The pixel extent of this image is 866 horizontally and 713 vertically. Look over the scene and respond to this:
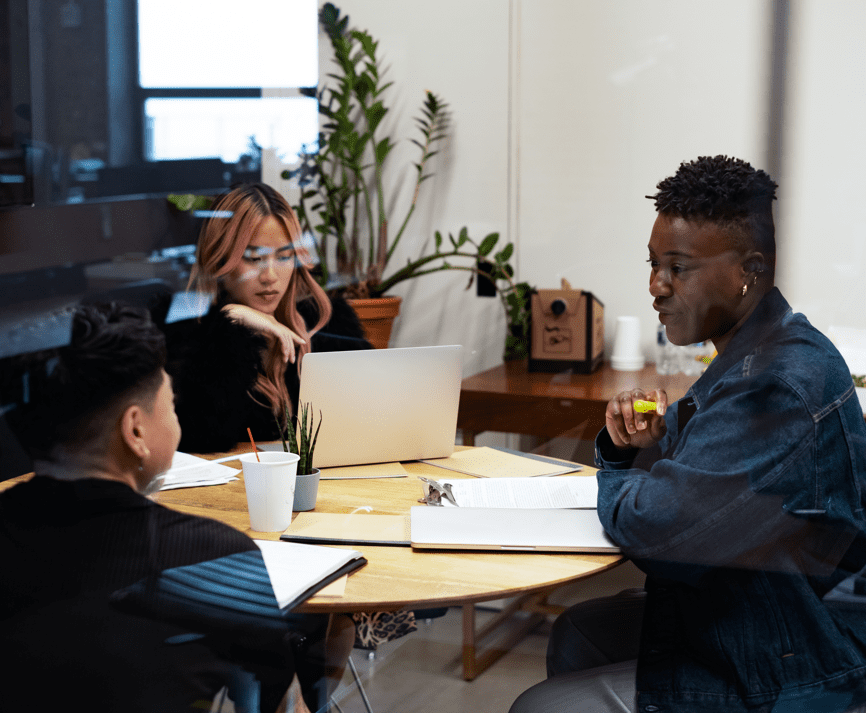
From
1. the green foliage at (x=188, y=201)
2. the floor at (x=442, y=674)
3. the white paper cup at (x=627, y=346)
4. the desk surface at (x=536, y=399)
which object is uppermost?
the green foliage at (x=188, y=201)

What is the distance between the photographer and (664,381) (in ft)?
5.57

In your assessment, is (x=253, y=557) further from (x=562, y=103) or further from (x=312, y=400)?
(x=562, y=103)

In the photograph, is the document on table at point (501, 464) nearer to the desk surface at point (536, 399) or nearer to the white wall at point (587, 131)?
the desk surface at point (536, 399)

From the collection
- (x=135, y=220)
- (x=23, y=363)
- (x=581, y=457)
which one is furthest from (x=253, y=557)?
(x=581, y=457)

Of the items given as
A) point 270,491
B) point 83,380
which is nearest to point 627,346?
point 270,491

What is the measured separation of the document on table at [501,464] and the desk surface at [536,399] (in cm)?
10

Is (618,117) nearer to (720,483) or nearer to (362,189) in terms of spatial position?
(362,189)

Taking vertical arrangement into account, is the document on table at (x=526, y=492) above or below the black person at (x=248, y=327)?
below

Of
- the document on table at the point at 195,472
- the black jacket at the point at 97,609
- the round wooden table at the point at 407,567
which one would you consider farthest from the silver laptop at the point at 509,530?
the document on table at the point at 195,472

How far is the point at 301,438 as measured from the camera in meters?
1.42

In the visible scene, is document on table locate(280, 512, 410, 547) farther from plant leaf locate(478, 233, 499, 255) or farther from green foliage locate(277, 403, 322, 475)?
plant leaf locate(478, 233, 499, 255)

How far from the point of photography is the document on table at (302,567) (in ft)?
3.56

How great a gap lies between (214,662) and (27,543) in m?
0.32

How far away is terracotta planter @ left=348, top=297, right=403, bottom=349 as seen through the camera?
6.19 feet
